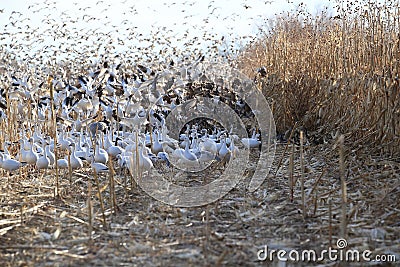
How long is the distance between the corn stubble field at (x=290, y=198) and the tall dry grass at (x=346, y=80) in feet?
0.03

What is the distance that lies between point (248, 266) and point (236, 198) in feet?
3.06

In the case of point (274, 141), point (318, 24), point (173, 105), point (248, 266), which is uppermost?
point (318, 24)

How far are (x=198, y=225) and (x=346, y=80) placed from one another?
7.14 ft

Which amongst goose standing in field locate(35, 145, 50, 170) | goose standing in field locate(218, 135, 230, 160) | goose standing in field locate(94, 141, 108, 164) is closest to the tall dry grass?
goose standing in field locate(218, 135, 230, 160)

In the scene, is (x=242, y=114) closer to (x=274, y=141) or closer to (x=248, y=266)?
(x=274, y=141)

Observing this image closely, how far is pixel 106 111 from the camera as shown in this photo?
11.9ft

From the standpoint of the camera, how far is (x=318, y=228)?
6.64 feet

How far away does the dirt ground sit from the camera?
178 centimetres

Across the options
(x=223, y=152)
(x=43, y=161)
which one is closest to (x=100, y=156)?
(x=43, y=161)

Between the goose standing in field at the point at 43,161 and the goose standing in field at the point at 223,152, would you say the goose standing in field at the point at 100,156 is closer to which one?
the goose standing in field at the point at 43,161

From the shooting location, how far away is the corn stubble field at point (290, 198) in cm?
184

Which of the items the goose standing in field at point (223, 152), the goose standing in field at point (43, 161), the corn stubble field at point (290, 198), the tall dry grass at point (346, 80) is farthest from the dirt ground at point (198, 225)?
the tall dry grass at point (346, 80)

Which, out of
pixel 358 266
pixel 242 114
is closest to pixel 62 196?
pixel 358 266

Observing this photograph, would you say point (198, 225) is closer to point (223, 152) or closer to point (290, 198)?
point (290, 198)
